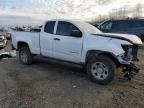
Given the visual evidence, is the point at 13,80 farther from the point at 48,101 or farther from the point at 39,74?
the point at 48,101

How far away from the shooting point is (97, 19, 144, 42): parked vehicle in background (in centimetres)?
1709

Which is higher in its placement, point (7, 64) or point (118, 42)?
point (118, 42)

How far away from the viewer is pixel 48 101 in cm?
611

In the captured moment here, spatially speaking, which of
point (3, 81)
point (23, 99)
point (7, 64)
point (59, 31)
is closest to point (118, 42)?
point (59, 31)

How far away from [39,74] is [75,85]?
186 cm

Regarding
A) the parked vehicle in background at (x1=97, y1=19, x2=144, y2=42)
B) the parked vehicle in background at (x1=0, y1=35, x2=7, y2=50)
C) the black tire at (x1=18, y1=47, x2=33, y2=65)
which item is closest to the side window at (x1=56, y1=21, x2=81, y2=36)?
the black tire at (x1=18, y1=47, x2=33, y2=65)

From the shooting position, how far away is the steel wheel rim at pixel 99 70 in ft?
24.3

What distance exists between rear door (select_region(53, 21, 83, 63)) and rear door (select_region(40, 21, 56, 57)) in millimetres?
230

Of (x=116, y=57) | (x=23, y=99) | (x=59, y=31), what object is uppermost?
(x=59, y=31)

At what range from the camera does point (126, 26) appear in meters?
17.2

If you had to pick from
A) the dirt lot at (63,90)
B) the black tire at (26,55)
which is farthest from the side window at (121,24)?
the black tire at (26,55)

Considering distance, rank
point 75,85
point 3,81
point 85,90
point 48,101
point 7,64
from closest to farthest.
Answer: point 48,101, point 85,90, point 75,85, point 3,81, point 7,64

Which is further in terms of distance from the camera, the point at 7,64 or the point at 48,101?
the point at 7,64

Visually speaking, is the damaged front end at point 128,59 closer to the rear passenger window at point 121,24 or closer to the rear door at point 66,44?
the rear door at point 66,44
